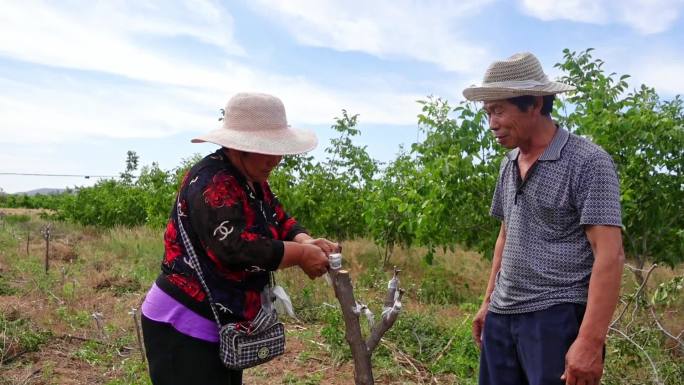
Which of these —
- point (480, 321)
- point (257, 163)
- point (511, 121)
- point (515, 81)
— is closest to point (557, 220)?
point (511, 121)

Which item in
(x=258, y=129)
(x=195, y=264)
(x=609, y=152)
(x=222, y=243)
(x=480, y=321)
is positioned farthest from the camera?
(x=609, y=152)

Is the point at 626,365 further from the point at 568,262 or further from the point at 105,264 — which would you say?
the point at 105,264

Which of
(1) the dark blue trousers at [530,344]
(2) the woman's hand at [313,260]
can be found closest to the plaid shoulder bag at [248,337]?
(2) the woman's hand at [313,260]

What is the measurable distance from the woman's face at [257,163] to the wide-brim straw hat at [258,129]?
5 centimetres

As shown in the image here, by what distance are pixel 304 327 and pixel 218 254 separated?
332 cm

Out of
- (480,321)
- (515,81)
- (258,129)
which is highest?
(515,81)

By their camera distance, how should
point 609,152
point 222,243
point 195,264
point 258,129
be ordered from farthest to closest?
point 609,152
point 258,129
point 195,264
point 222,243

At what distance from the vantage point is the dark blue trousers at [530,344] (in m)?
1.99

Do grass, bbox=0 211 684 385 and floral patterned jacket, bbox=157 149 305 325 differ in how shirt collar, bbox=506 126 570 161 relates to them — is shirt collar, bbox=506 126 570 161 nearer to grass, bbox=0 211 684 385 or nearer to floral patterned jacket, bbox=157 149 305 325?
floral patterned jacket, bbox=157 149 305 325

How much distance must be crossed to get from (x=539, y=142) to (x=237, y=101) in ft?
3.26

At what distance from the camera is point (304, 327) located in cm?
503

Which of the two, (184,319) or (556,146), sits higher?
(556,146)

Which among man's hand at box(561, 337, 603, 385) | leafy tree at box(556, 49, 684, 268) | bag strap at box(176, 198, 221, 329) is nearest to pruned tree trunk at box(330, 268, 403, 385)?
bag strap at box(176, 198, 221, 329)

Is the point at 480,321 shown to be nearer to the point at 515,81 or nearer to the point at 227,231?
the point at 515,81
